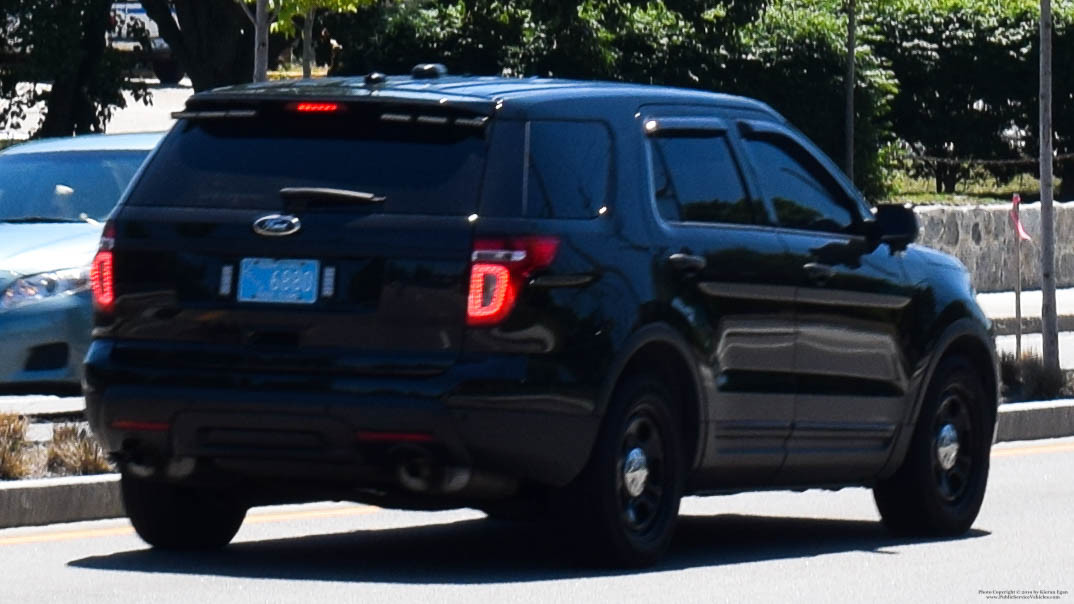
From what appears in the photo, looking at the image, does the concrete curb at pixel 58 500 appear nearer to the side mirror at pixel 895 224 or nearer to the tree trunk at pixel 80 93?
the side mirror at pixel 895 224

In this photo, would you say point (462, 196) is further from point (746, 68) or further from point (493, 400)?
point (746, 68)

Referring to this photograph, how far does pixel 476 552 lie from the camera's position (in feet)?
31.5

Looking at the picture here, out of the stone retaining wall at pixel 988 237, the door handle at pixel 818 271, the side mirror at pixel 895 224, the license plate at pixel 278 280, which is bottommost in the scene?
the stone retaining wall at pixel 988 237

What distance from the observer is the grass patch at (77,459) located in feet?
35.3

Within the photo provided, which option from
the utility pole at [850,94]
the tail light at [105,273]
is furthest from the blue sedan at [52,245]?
the utility pole at [850,94]

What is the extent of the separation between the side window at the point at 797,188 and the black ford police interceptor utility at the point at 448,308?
8cm

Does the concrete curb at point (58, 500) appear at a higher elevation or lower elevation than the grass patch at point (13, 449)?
lower

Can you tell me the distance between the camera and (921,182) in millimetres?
34125

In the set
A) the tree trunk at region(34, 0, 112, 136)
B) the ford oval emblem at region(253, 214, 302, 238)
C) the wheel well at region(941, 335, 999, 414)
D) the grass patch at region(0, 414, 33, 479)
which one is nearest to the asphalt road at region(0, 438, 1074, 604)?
the grass patch at region(0, 414, 33, 479)

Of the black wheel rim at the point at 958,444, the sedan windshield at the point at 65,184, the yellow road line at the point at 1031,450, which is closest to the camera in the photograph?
the black wheel rim at the point at 958,444

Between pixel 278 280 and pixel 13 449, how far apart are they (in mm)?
2608

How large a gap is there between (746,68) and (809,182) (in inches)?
787

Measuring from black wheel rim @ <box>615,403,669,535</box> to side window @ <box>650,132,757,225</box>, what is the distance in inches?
28.1

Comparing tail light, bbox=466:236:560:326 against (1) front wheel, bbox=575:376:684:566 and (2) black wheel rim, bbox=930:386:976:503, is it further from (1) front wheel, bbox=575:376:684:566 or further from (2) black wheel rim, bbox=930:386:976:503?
(2) black wheel rim, bbox=930:386:976:503
